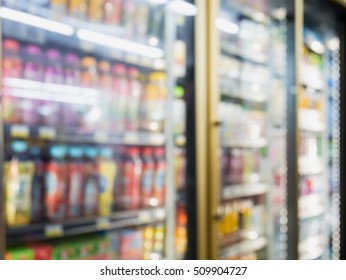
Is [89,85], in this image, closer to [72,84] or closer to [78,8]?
[72,84]

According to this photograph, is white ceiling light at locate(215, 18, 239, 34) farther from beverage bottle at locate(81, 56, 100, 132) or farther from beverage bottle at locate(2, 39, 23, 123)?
beverage bottle at locate(2, 39, 23, 123)

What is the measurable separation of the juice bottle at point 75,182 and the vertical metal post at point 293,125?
3.88 feet

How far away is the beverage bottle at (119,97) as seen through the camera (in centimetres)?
190

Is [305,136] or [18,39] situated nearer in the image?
[18,39]

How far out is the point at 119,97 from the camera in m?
1.93

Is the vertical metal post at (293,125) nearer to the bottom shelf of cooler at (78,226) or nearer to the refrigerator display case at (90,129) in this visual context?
the refrigerator display case at (90,129)

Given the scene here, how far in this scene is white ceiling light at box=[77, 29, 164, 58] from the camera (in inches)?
67.9

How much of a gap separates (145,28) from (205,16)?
1.30 ft

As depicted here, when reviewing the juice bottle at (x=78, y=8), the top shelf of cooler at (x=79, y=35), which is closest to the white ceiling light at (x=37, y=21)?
the top shelf of cooler at (x=79, y=35)

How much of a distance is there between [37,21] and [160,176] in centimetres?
92

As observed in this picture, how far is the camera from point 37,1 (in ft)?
5.25

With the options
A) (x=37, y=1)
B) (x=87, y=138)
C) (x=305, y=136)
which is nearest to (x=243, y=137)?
(x=305, y=136)

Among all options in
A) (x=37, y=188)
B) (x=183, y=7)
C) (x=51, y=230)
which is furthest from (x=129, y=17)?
(x=51, y=230)
